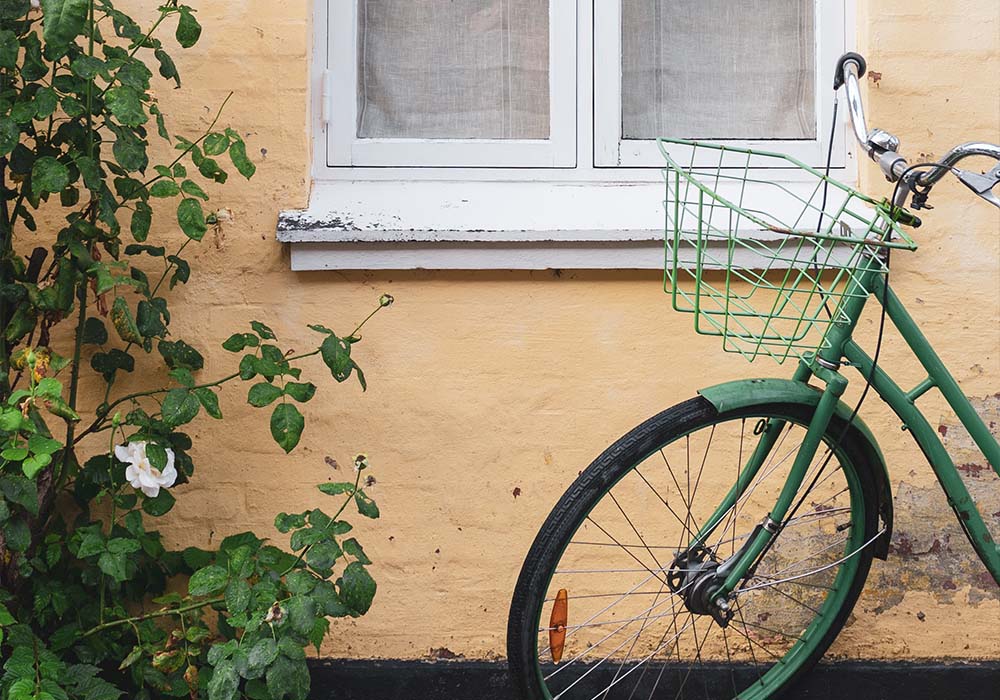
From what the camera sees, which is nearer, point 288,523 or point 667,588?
point 288,523

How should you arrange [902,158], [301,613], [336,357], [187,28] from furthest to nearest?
[336,357] < [187,28] < [301,613] < [902,158]

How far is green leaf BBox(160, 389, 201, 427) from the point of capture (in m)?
2.21

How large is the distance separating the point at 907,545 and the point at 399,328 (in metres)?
1.39

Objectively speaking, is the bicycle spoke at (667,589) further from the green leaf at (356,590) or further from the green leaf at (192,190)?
the green leaf at (192,190)

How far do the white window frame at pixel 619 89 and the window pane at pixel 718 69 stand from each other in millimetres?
42

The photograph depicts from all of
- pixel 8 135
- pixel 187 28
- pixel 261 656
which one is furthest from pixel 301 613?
pixel 187 28

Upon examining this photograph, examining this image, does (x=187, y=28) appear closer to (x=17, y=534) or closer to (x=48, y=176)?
(x=48, y=176)

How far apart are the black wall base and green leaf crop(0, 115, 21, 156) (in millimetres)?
1409

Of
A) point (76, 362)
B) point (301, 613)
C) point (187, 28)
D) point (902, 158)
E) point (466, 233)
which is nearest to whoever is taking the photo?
point (902, 158)

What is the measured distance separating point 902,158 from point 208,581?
161 cm

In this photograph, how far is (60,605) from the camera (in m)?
2.29

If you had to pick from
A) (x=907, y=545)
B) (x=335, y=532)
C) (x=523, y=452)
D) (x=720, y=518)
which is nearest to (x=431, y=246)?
(x=523, y=452)

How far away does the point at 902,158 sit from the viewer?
1.93 m

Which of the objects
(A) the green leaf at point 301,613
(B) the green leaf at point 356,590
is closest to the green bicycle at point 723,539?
(B) the green leaf at point 356,590
